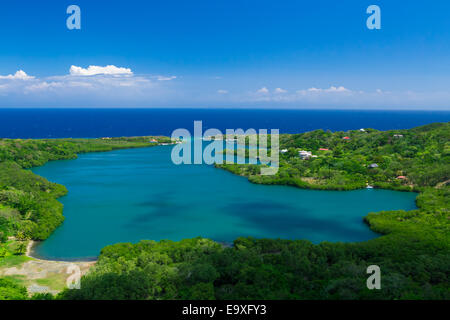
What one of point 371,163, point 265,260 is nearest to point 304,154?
point 371,163

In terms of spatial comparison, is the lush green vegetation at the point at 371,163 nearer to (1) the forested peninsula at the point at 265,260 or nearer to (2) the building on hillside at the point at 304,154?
(1) the forested peninsula at the point at 265,260

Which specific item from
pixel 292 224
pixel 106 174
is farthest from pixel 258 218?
pixel 106 174

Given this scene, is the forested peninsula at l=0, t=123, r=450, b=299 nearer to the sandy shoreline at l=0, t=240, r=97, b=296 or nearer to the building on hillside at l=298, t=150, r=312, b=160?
the sandy shoreline at l=0, t=240, r=97, b=296

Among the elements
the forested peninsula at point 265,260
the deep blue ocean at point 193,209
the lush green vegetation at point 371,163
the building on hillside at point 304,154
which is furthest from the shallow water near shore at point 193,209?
the building on hillside at point 304,154

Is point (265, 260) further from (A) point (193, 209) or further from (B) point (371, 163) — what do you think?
(B) point (371, 163)

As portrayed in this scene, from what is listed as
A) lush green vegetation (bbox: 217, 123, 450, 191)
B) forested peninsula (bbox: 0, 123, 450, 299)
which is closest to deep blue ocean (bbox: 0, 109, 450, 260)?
forested peninsula (bbox: 0, 123, 450, 299)

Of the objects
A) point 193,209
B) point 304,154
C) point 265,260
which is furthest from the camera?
point 304,154

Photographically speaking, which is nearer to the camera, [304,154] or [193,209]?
[193,209]

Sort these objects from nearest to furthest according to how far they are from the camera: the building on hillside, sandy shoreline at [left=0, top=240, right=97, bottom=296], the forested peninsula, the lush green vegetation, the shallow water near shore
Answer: the forested peninsula → sandy shoreline at [left=0, top=240, right=97, bottom=296] → the shallow water near shore → the lush green vegetation → the building on hillside
